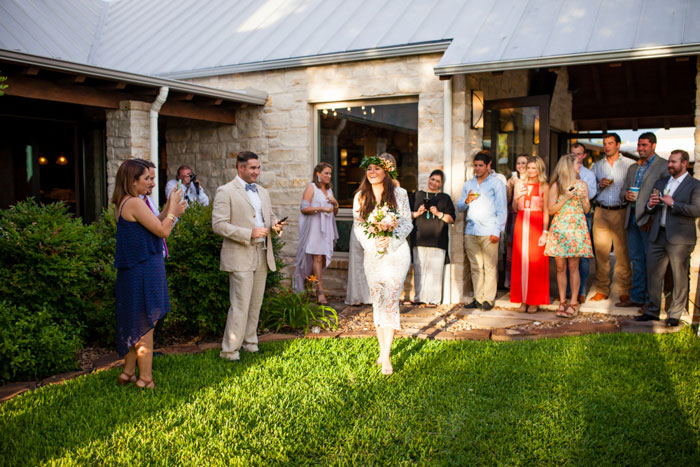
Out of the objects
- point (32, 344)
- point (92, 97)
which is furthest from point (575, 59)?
point (32, 344)

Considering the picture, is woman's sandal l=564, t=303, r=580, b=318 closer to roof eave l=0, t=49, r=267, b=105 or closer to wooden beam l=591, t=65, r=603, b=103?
roof eave l=0, t=49, r=267, b=105

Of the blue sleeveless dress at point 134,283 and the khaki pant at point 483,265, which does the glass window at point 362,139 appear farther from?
the blue sleeveless dress at point 134,283

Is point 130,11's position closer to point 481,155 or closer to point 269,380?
point 481,155

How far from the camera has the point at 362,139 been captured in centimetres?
919

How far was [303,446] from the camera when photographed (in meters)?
3.79

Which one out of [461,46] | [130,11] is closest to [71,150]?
[130,11]

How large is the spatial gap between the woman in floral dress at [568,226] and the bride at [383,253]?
2746mm

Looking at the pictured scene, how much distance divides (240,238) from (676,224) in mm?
4776

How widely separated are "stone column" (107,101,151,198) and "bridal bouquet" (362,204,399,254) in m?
4.50

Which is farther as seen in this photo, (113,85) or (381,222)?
(113,85)

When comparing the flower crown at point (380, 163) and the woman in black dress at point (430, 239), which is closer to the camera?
the flower crown at point (380, 163)

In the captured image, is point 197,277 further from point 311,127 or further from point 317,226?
point 311,127

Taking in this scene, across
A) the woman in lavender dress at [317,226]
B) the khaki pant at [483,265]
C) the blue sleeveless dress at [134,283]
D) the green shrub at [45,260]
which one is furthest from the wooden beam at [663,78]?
the green shrub at [45,260]

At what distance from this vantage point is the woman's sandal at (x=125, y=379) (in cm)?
488
